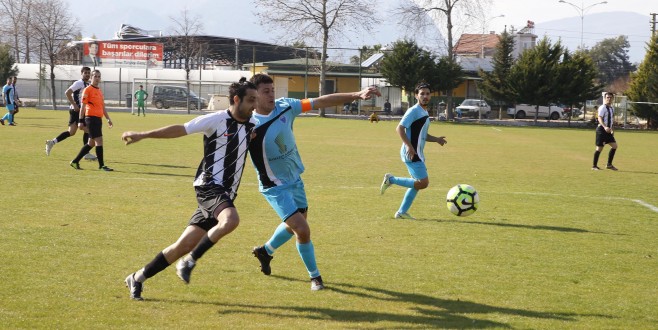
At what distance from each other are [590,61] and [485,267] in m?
51.0

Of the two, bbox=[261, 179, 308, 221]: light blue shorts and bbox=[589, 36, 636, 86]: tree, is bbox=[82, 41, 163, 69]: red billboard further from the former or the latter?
bbox=[589, 36, 636, 86]: tree

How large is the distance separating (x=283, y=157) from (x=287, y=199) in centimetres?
41

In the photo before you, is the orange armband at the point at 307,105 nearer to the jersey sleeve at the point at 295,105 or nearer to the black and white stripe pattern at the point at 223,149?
the jersey sleeve at the point at 295,105

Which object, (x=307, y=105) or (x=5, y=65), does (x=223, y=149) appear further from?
(x=5, y=65)

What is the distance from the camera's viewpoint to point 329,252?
8.70 metres

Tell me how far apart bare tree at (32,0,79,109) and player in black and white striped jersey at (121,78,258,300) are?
177 ft

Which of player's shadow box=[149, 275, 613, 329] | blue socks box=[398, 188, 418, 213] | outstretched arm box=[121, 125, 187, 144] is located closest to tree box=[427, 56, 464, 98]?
blue socks box=[398, 188, 418, 213]

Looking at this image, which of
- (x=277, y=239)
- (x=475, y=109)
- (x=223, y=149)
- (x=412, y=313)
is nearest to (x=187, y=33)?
(x=475, y=109)

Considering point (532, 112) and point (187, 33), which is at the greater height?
point (187, 33)

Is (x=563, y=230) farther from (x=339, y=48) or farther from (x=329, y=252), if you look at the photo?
(x=339, y=48)

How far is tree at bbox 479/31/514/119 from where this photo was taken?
56.1m

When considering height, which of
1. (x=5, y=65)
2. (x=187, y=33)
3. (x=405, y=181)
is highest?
(x=187, y=33)

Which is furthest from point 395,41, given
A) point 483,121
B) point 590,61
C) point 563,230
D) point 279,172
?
point 279,172

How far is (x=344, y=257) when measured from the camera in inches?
333
